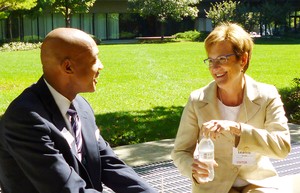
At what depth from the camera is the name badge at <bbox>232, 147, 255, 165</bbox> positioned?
3090mm

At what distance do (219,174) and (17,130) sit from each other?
56.0 inches

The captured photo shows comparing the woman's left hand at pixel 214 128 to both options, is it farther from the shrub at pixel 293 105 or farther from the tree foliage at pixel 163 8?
the tree foliage at pixel 163 8

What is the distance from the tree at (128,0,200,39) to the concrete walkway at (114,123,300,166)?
38650 mm

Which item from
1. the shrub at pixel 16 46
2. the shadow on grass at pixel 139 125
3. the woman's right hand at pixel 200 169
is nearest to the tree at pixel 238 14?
the shrub at pixel 16 46

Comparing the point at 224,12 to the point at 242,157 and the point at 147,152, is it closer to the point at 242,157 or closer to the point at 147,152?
the point at 147,152

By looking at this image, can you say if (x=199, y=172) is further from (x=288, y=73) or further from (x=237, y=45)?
(x=288, y=73)

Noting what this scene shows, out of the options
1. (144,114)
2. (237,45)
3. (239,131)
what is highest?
(237,45)

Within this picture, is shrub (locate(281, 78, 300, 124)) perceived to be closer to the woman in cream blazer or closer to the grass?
the grass

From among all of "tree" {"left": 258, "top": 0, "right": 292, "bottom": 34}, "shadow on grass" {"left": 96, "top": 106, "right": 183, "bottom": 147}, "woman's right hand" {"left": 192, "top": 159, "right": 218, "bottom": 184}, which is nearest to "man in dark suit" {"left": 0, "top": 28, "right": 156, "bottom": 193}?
"woman's right hand" {"left": 192, "top": 159, "right": 218, "bottom": 184}

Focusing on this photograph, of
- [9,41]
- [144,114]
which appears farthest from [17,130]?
[9,41]


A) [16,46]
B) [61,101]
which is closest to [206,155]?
[61,101]

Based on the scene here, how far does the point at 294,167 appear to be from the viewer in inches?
230

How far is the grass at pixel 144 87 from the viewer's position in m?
8.79

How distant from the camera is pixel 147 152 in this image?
6.85 metres
